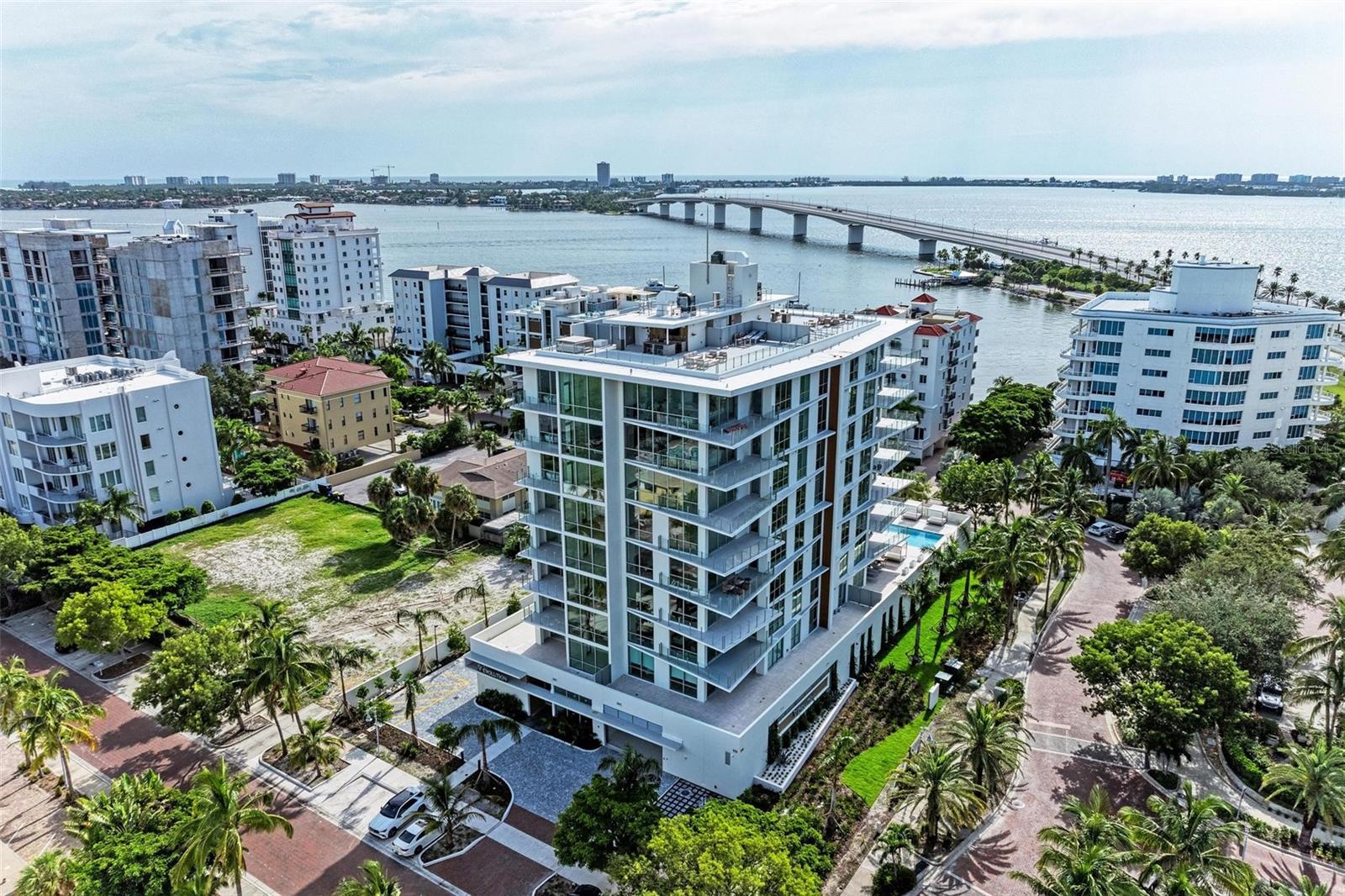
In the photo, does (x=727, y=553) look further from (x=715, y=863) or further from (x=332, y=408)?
(x=332, y=408)

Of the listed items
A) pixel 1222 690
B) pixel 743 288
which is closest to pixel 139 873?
pixel 743 288

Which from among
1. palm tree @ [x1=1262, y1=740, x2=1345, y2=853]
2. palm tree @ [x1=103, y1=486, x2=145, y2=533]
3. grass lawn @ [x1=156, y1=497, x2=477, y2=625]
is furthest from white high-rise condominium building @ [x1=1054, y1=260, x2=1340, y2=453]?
palm tree @ [x1=103, y1=486, x2=145, y2=533]

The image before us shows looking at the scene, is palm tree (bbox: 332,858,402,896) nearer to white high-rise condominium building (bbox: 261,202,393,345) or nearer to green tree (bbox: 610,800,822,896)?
green tree (bbox: 610,800,822,896)

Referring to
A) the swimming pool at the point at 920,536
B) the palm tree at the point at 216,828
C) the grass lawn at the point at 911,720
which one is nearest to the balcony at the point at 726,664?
the grass lawn at the point at 911,720

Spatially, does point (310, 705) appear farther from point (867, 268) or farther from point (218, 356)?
point (867, 268)

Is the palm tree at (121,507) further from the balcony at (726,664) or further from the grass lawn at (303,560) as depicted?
the balcony at (726,664)

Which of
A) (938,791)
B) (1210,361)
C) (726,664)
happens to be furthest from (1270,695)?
(1210,361)
